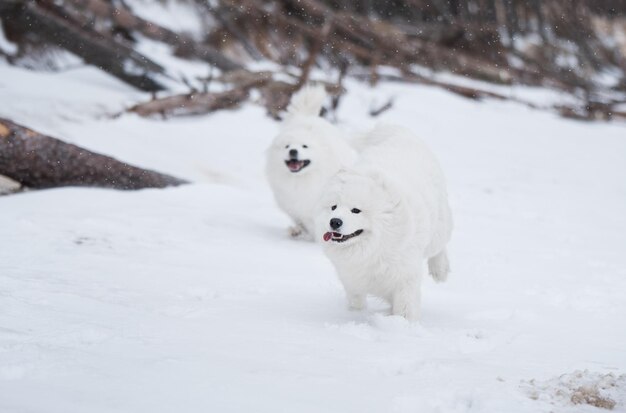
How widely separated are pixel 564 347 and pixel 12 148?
5.05m

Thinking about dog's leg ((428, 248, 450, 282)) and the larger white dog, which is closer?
the larger white dog

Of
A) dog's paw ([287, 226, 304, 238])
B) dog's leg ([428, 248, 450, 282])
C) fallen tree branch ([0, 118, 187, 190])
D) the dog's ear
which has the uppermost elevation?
the dog's ear

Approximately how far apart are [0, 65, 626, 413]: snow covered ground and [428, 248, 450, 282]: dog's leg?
13cm

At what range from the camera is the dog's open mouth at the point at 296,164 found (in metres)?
7.07

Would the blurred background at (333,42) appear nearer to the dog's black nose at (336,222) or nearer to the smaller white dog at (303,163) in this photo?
the smaller white dog at (303,163)

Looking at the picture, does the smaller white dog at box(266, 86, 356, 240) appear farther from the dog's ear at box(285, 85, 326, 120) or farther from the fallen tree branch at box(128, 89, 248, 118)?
the fallen tree branch at box(128, 89, 248, 118)

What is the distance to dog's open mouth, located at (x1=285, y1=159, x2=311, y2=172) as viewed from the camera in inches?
278

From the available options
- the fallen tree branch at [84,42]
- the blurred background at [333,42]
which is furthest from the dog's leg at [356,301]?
the fallen tree branch at [84,42]

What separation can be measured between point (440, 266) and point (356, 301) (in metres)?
1.21

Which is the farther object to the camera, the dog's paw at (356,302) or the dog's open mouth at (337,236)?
the dog's paw at (356,302)

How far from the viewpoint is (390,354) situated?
3.47 meters

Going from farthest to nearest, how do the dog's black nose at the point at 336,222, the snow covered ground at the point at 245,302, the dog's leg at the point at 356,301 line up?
the dog's leg at the point at 356,301, the dog's black nose at the point at 336,222, the snow covered ground at the point at 245,302

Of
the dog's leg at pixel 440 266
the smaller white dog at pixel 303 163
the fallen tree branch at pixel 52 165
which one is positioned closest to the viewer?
the dog's leg at pixel 440 266

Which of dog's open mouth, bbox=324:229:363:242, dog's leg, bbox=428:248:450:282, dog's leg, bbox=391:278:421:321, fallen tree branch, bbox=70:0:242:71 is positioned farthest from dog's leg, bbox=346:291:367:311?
fallen tree branch, bbox=70:0:242:71
